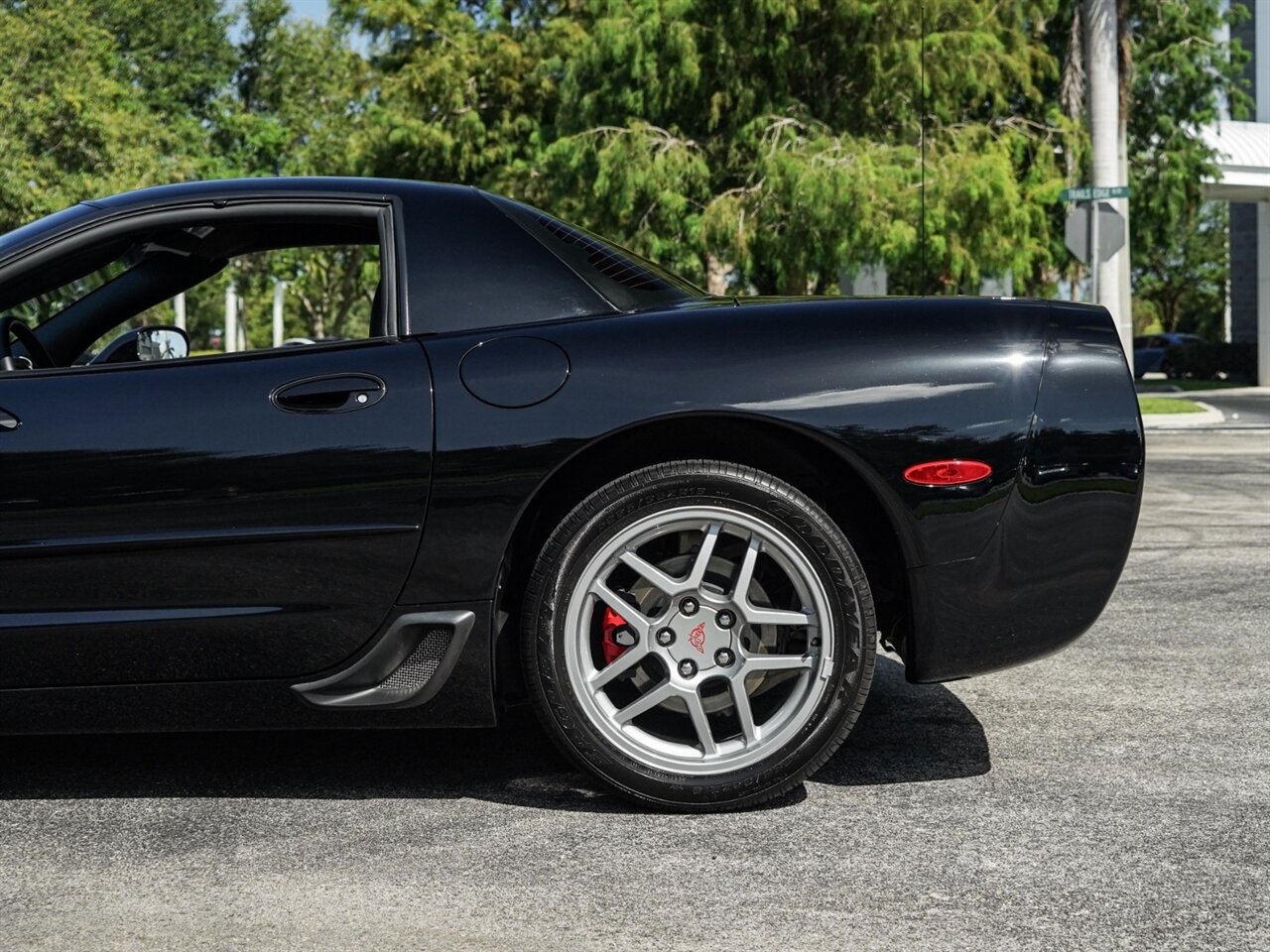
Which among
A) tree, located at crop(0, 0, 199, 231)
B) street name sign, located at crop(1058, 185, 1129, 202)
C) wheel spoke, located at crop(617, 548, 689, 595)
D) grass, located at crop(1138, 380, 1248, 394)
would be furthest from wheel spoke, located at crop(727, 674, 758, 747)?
grass, located at crop(1138, 380, 1248, 394)

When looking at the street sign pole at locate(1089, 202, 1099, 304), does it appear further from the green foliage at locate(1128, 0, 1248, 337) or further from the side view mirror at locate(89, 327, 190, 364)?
the side view mirror at locate(89, 327, 190, 364)

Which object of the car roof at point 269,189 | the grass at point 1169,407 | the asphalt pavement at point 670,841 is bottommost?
the grass at point 1169,407

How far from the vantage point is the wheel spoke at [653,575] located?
3.24m

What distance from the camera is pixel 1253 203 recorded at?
3975cm

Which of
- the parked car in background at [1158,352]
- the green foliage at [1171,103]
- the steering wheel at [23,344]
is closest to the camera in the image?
the steering wheel at [23,344]

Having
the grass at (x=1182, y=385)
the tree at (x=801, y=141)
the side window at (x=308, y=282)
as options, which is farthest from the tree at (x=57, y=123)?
the side window at (x=308, y=282)

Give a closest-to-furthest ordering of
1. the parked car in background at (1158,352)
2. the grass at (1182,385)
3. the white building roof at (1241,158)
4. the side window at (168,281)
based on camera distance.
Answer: the side window at (168,281), the white building roof at (1241,158), the grass at (1182,385), the parked car in background at (1158,352)

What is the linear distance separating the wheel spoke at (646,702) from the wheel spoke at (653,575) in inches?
7.8

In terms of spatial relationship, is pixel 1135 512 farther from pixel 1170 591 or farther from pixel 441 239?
pixel 1170 591

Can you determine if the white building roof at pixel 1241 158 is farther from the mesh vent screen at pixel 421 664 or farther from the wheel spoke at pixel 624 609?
the mesh vent screen at pixel 421 664

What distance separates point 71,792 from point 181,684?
54 centimetres

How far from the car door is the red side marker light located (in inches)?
39.4

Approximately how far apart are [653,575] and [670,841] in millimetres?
541

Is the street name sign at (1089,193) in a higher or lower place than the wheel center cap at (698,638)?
higher
